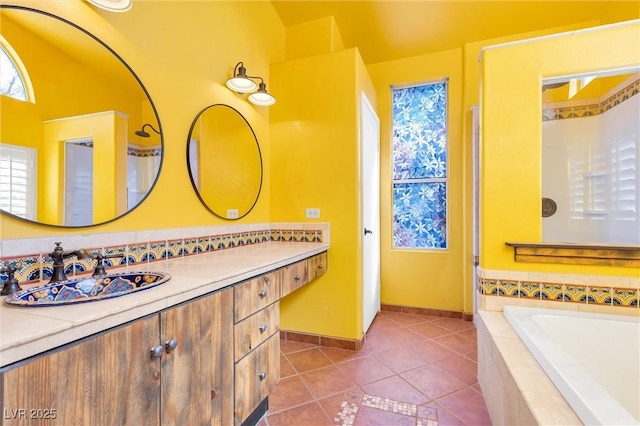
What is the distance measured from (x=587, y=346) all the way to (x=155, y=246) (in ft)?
7.46

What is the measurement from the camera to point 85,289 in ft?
3.65

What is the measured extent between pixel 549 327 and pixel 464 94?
2526 mm

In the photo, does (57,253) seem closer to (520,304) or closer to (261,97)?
(261,97)

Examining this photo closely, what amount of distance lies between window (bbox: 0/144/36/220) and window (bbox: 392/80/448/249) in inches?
122

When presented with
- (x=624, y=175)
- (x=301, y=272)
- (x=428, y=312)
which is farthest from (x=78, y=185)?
(x=428, y=312)

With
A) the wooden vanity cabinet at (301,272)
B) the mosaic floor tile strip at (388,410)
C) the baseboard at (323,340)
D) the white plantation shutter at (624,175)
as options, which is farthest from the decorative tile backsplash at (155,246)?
the white plantation shutter at (624,175)

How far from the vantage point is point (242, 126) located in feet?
7.70

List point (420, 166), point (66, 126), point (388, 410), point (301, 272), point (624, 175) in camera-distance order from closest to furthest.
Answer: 1. point (66, 126)
2. point (388, 410)
3. point (624, 175)
4. point (301, 272)
5. point (420, 166)

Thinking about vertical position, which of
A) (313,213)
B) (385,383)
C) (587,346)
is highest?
(313,213)

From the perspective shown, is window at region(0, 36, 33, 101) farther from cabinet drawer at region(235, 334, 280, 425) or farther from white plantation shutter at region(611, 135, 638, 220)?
white plantation shutter at region(611, 135, 638, 220)

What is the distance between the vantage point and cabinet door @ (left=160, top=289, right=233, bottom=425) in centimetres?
100

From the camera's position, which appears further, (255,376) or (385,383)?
(385,383)

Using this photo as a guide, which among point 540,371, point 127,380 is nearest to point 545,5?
point 540,371

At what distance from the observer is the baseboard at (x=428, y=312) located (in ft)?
10.2
